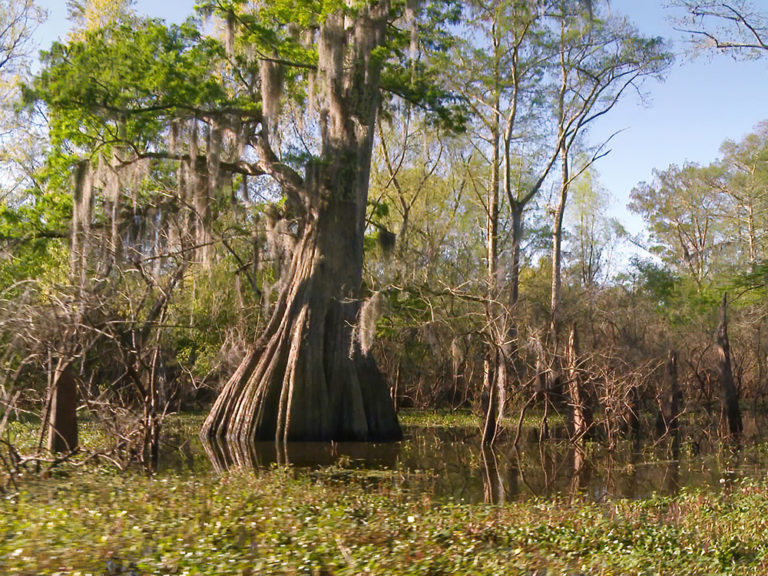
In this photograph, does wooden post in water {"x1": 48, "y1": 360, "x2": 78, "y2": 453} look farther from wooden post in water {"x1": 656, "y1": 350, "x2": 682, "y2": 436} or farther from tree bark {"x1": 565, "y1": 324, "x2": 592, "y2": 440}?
wooden post in water {"x1": 656, "y1": 350, "x2": 682, "y2": 436}

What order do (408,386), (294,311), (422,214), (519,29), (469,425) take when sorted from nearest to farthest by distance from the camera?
(294,311) < (469,425) < (519,29) < (408,386) < (422,214)

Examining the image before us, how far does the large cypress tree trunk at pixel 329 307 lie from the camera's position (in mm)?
16750

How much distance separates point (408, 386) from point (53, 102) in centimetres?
1575

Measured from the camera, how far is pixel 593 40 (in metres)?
26.1

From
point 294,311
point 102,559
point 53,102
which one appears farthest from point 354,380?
point 102,559

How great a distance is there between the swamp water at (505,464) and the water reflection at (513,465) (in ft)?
0.05

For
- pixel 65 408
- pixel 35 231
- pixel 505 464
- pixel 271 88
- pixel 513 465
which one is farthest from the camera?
pixel 35 231

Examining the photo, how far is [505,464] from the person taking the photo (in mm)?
14016

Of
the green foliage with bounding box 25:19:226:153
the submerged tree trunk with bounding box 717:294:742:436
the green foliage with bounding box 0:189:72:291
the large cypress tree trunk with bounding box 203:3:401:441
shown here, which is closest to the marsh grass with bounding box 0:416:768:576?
the large cypress tree trunk with bounding box 203:3:401:441

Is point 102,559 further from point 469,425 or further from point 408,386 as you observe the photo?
point 408,386

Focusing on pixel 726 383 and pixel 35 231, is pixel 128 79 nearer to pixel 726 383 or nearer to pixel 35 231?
pixel 35 231

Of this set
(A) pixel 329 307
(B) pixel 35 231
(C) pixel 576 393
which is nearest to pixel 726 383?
(C) pixel 576 393

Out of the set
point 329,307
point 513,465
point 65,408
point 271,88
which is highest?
point 271,88

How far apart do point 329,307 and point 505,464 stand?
564cm
